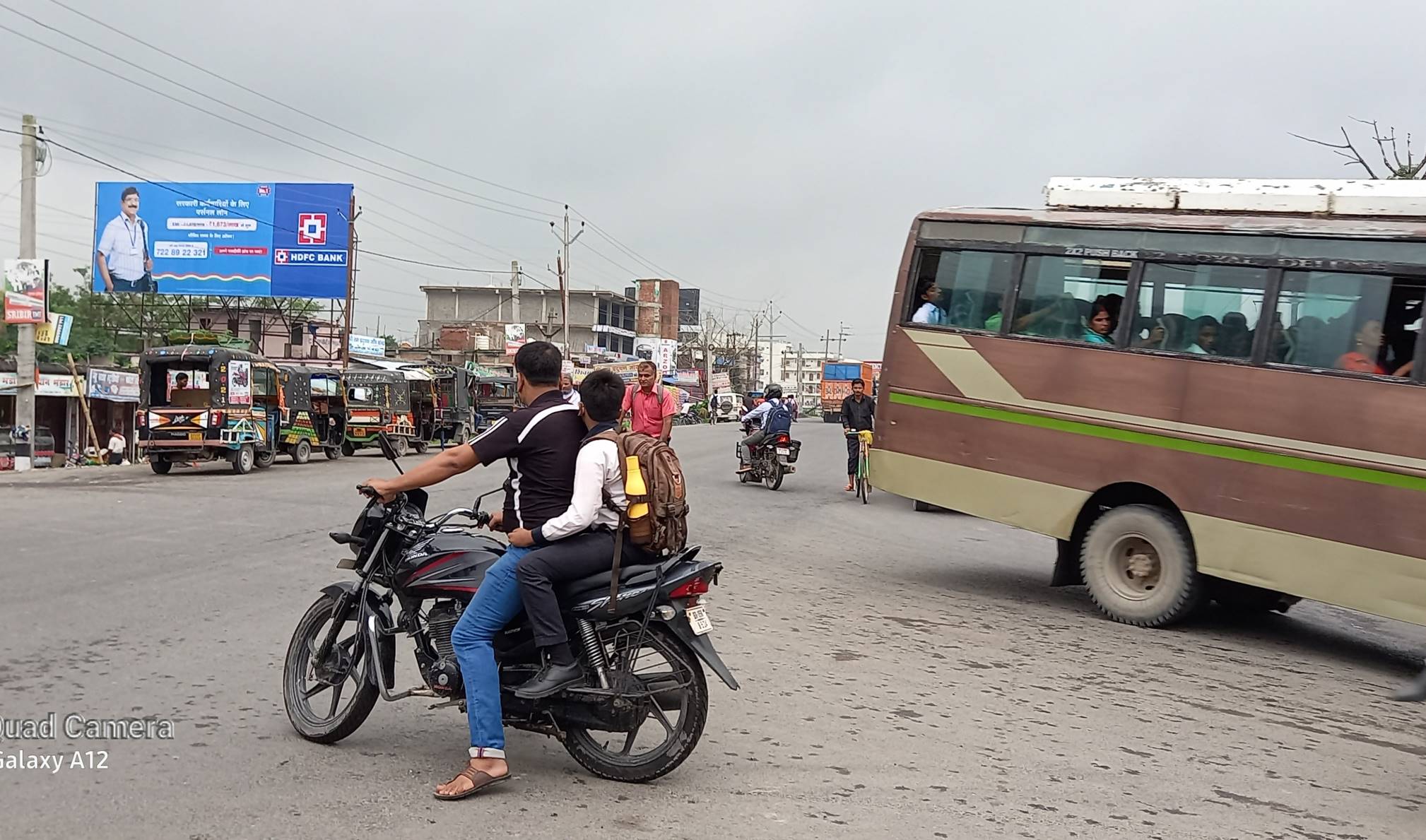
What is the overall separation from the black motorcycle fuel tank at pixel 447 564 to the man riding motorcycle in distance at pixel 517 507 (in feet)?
0.38

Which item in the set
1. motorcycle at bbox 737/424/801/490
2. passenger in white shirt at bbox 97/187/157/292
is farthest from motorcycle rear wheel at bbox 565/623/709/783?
passenger in white shirt at bbox 97/187/157/292

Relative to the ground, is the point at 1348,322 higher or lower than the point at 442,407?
higher

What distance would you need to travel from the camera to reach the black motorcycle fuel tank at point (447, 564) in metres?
4.78

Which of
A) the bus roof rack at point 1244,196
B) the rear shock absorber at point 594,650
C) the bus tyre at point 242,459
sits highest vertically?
the bus roof rack at point 1244,196

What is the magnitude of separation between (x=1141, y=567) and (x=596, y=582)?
6.39 m

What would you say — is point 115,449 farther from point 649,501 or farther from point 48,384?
point 649,501

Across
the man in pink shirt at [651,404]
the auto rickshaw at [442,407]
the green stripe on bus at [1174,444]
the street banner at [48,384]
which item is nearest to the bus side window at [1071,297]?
the green stripe on bus at [1174,444]

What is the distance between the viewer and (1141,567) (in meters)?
9.55

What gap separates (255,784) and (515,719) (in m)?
1.04

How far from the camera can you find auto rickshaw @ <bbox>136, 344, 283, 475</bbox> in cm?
2106

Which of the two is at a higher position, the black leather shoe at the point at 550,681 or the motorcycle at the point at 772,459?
the black leather shoe at the point at 550,681

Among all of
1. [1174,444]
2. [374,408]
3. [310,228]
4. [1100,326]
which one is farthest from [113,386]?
[1174,444]

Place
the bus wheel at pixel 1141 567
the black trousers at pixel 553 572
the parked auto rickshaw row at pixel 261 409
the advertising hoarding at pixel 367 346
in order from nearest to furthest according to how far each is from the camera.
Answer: the black trousers at pixel 553 572 < the bus wheel at pixel 1141 567 < the parked auto rickshaw row at pixel 261 409 < the advertising hoarding at pixel 367 346

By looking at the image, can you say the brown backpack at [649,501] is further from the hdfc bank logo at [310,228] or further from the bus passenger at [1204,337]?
the hdfc bank logo at [310,228]
